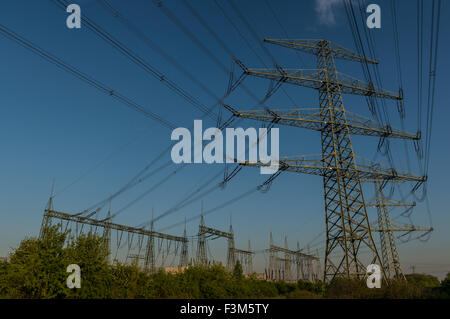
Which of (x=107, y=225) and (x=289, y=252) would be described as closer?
(x=107, y=225)

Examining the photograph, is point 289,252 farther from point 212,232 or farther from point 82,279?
point 82,279

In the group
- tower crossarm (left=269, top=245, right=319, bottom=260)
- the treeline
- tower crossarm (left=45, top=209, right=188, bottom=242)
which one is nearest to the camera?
the treeline

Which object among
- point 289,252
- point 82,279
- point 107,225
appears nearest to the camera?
point 82,279

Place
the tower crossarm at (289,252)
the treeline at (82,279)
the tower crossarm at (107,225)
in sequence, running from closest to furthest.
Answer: the treeline at (82,279)
the tower crossarm at (107,225)
the tower crossarm at (289,252)

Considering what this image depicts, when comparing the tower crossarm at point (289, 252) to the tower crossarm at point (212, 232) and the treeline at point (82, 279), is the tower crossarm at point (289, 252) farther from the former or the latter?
the treeline at point (82, 279)

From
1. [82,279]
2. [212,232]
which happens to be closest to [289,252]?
[212,232]

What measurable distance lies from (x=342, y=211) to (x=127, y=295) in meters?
18.9

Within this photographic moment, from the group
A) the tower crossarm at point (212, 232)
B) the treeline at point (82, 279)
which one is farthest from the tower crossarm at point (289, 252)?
the treeline at point (82, 279)

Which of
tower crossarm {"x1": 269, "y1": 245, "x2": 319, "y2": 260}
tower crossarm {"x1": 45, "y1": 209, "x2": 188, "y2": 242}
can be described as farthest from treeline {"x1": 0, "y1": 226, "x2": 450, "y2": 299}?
tower crossarm {"x1": 269, "y1": 245, "x2": 319, "y2": 260}

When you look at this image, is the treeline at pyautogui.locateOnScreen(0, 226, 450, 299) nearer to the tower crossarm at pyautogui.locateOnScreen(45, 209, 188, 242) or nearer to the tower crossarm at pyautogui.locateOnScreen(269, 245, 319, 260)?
the tower crossarm at pyautogui.locateOnScreen(45, 209, 188, 242)

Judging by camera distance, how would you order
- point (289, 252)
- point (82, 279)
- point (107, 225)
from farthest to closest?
point (289, 252) → point (107, 225) → point (82, 279)
